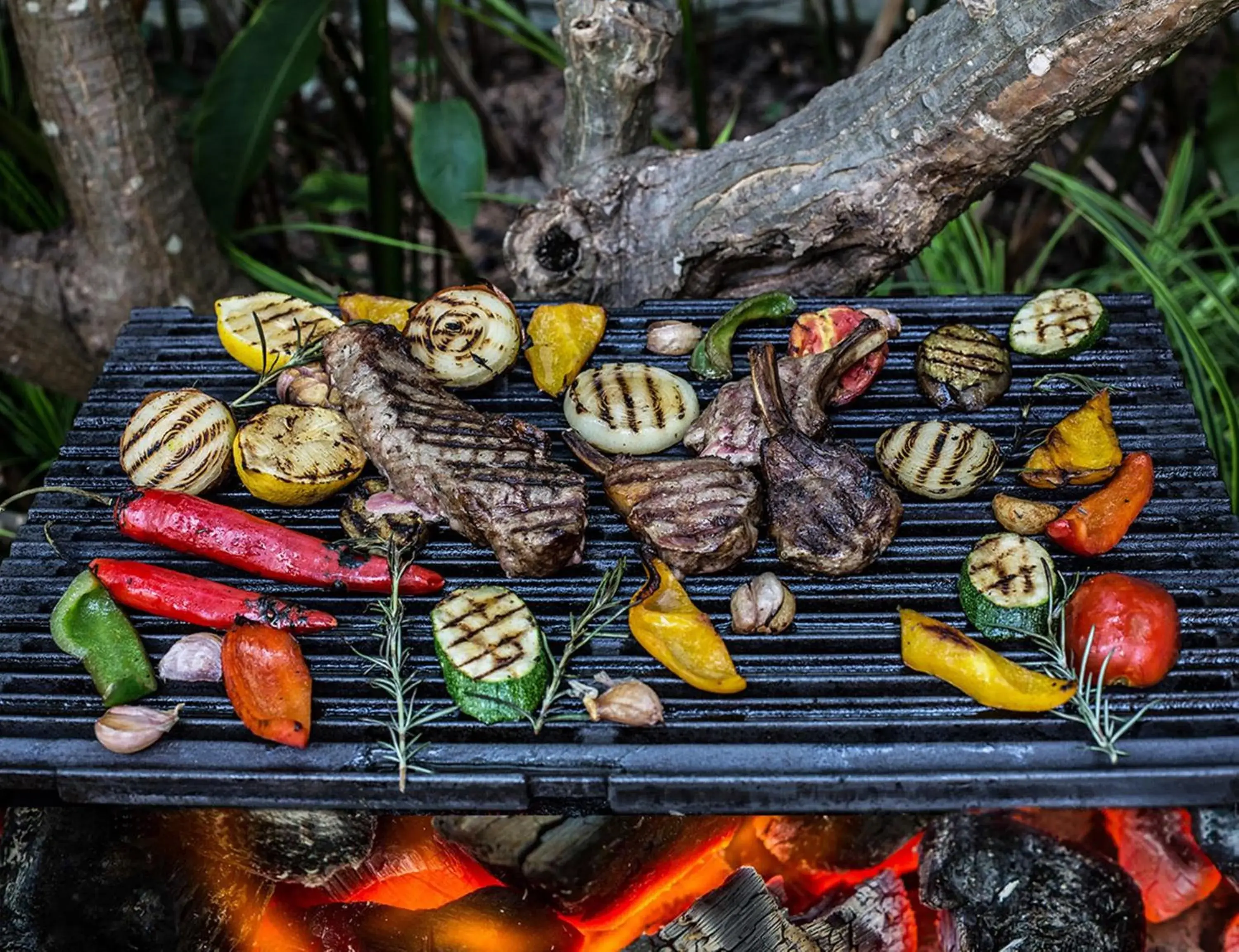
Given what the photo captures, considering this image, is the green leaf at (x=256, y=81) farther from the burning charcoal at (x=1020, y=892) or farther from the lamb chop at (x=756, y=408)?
the burning charcoal at (x=1020, y=892)

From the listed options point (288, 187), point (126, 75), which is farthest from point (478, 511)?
point (288, 187)

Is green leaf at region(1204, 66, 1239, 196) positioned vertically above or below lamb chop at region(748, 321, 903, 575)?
above

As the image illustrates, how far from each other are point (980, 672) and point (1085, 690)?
0.71 feet

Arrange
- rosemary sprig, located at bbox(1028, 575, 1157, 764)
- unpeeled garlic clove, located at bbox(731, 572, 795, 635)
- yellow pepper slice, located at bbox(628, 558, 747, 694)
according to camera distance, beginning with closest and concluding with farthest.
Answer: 1. rosemary sprig, located at bbox(1028, 575, 1157, 764)
2. yellow pepper slice, located at bbox(628, 558, 747, 694)
3. unpeeled garlic clove, located at bbox(731, 572, 795, 635)

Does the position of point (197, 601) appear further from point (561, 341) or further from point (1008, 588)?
point (1008, 588)

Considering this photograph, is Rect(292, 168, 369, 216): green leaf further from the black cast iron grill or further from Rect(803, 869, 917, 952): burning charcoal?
Rect(803, 869, 917, 952): burning charcoal

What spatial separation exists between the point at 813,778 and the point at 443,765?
709 mm

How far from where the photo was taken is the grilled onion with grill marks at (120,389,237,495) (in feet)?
9.37

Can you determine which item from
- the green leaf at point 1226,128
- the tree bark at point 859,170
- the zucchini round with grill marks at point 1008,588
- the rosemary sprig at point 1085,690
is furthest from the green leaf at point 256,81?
the green leaf at point 1226,128

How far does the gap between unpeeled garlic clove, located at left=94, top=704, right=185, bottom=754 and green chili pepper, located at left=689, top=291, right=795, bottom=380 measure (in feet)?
5.12

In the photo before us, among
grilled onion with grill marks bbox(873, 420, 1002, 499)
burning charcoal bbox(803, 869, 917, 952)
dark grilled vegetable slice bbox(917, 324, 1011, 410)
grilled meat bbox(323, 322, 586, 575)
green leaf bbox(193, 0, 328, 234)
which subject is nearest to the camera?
grilled meat bbox(323, 322, 586, 575)

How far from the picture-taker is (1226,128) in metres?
4.67

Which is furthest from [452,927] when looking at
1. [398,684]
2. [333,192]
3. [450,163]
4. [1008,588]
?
[333,192]

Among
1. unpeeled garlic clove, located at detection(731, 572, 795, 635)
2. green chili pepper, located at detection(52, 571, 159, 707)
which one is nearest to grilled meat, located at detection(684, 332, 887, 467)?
unpeeled garlic clove, located at detection(731, 572, 795, 635)
